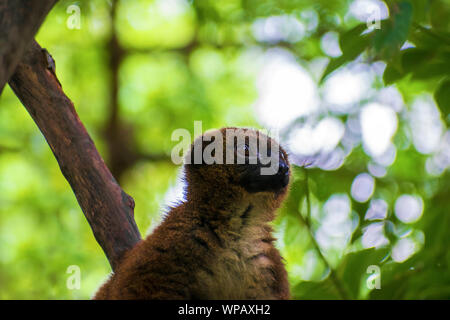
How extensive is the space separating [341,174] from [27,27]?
8.16 feet

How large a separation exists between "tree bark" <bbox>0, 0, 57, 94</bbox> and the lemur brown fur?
3.35 ft

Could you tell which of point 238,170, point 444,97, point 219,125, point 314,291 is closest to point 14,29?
point 238,170

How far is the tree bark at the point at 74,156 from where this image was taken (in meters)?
2.49

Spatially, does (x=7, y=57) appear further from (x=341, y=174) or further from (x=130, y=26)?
(x=130, y=26)

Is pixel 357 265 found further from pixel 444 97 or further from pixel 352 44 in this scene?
pixel 352 44

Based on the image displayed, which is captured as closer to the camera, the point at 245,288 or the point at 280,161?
the point at 245,288

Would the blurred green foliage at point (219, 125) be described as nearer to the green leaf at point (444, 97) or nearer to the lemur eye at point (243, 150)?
the green leaf at point (444, 97)

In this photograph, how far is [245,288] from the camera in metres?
2.29
